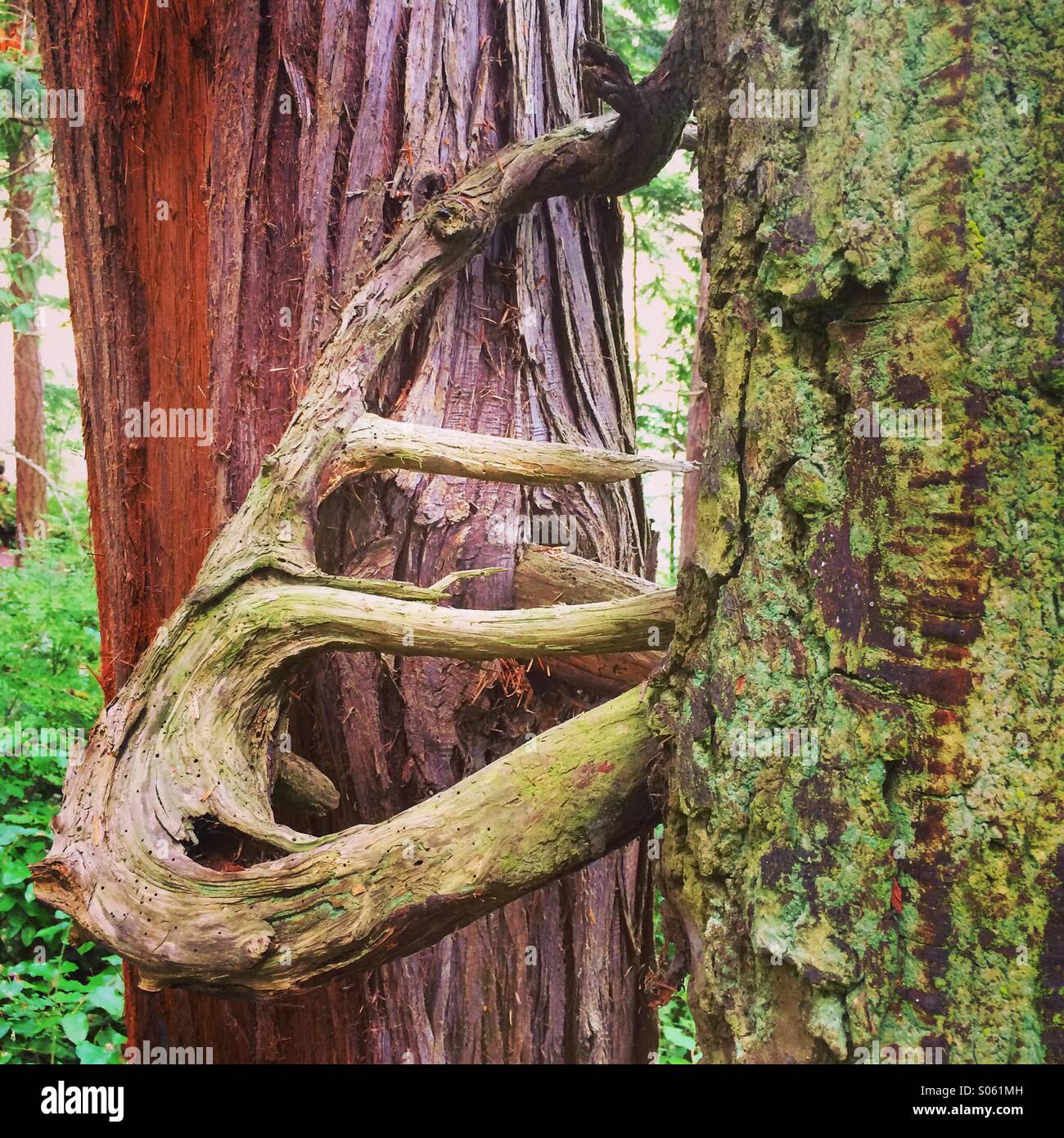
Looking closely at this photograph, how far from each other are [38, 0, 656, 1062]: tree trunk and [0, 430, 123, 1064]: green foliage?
1032 millimetres

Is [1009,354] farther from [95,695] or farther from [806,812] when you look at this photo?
[95,695]

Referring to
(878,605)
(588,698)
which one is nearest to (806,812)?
(878,605)

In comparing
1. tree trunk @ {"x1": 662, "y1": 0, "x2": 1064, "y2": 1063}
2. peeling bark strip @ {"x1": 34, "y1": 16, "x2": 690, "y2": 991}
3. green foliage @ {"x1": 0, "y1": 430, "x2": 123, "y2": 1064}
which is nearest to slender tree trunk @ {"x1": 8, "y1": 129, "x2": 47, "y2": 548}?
green foliage @ {"x1": 0, "y1": 430, "x2": 123, "y2": 1064}

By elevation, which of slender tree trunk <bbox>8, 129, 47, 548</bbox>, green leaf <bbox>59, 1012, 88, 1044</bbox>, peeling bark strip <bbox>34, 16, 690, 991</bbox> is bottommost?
green leaf <bbox>59, 1012, 88, 1044</bbox>

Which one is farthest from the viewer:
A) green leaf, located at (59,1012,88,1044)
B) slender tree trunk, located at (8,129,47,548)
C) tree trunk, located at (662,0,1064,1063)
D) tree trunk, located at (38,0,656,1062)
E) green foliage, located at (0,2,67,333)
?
Answer: slender tree trunk, located at (8,129,47,548)

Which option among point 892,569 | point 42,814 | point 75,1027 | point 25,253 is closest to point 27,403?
point 25,253

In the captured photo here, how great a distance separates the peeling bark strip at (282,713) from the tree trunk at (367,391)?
266mm

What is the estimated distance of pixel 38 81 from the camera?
15.5 feet

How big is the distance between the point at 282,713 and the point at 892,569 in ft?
4.24

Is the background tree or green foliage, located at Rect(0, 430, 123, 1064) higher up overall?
the background tree

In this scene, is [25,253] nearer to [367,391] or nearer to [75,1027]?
[75,1027]

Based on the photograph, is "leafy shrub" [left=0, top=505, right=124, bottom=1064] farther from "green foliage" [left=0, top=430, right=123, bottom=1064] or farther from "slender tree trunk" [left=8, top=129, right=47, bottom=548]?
"slender tree trunk" [left=8, top=129, right=47, bottom=548]

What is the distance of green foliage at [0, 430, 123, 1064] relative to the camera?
12.0 feet

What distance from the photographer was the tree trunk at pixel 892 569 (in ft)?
3.67
